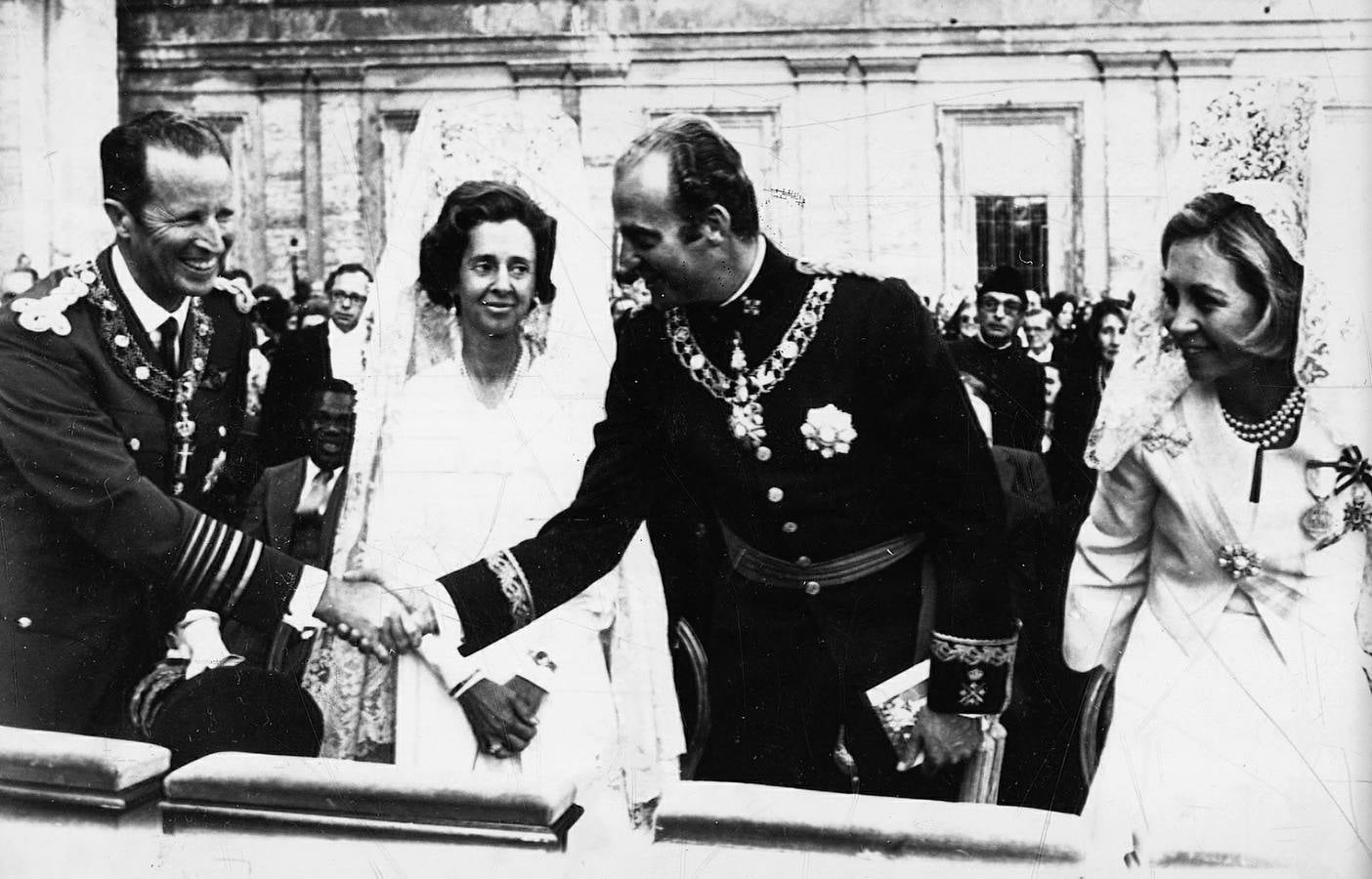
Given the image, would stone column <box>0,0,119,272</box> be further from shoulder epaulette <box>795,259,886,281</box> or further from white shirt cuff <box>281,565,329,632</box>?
shoulder epaulette <box>795,259,886,281</box>

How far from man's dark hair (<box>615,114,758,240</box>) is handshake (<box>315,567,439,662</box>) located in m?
1.16

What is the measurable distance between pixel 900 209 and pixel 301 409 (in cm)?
157

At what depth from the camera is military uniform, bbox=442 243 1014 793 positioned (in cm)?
311

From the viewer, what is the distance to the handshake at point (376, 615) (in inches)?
137

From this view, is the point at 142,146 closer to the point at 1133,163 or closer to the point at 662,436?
the point at 662,436

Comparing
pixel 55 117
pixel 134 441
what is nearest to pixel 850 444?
pixel 134 441

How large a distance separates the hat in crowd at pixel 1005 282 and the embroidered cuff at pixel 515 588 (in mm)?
1329

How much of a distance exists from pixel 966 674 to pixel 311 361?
1.79m

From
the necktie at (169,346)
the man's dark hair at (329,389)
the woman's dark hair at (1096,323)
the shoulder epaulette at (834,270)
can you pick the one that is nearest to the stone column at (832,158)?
the shoulder epaulette at (834,270)

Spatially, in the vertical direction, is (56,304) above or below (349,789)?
above

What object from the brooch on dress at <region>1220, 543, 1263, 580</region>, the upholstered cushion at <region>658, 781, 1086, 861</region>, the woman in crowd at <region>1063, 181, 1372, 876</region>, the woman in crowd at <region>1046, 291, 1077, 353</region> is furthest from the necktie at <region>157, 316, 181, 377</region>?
the brooch on dress at <region>1220, 543, 1263, 580</region>

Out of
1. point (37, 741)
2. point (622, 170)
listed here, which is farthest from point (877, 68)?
point (37, 741)

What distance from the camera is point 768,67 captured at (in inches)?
136

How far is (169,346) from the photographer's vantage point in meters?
3.45
